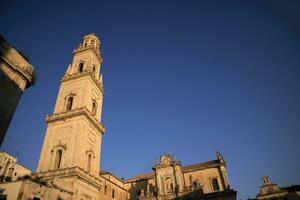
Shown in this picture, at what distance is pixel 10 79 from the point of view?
22.7 ft

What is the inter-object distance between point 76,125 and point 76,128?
43 cm

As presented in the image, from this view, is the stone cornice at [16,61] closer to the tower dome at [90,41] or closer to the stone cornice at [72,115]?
the stone cornice at [72,115]

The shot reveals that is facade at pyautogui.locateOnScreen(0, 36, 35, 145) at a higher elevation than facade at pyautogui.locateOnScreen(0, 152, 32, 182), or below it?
below

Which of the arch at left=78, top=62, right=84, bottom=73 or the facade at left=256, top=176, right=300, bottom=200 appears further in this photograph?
the arch at left=78, top=62, right=84, bottom=73

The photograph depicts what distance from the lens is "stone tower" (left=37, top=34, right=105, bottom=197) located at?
24.8 m

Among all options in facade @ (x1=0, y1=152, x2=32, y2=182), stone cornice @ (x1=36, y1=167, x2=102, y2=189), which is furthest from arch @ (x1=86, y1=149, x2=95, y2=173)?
facade @ (x1=0, y1=152, x2=32, y2=182)

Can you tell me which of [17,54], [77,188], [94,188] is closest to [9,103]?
[17,54]

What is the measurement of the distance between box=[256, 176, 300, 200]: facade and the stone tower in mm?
25706

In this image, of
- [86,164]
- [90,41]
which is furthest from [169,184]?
[90,41]

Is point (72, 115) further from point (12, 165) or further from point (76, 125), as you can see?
point (12, 165)

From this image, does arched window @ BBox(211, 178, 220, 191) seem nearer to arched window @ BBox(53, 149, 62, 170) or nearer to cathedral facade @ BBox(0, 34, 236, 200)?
cathedral facade @ BBox(0, 34, 236, 200)

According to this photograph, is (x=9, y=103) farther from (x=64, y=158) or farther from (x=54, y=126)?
(x=54, y=126)

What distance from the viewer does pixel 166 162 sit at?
3500 centimetres

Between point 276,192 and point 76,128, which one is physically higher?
point 76,128
